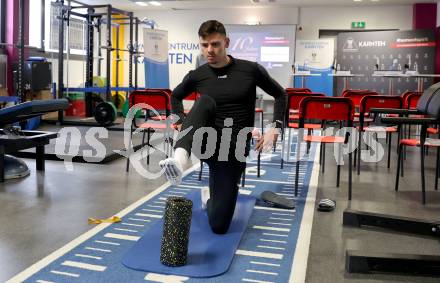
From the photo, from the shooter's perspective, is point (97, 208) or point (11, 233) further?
point (97, 208)

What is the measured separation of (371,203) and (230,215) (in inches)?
58.6

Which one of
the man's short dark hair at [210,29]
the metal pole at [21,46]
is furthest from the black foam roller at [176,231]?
the metal pole at [21,46]

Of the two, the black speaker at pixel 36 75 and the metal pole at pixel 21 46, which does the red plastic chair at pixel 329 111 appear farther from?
the black speaker at pixel 36 75

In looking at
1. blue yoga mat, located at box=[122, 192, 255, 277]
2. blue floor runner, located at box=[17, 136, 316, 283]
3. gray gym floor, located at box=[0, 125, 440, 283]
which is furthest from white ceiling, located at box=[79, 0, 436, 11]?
blue yoga mat, located at box=[122, 192, 255, 277]

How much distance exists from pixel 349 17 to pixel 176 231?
33.9 ft

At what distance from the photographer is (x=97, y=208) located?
10.8 ft

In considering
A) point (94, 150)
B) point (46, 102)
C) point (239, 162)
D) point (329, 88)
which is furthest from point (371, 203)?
point (329, 88)

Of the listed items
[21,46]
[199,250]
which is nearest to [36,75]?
[21,46]

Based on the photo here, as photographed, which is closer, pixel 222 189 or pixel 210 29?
pixel 210 29

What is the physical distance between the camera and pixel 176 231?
218 centimetres

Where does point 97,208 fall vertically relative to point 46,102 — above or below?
below

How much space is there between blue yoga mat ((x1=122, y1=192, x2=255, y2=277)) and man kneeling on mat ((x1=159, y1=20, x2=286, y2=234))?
0.10 m

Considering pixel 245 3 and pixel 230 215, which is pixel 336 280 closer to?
pixel 230 215

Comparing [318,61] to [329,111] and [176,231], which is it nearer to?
[329,111]
